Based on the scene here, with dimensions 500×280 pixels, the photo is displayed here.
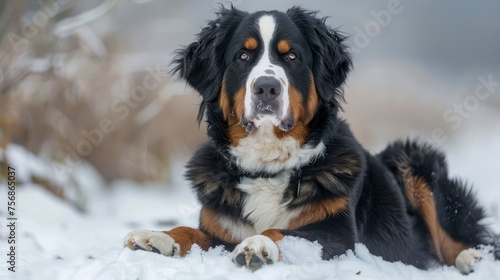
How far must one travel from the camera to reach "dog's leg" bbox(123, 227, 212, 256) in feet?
12.6

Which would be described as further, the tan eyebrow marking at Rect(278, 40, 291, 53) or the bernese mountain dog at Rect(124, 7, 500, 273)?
the tan eyebrow marking at Rect(278, 40, 291, 53)

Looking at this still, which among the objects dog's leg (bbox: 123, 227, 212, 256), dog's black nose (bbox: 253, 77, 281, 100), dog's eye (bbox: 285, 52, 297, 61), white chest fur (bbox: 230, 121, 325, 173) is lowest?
dog's leg (bbox: 123, 227, 212, 256)

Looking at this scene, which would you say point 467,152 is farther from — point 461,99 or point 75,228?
point 75,228

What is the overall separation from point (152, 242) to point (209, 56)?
152cm

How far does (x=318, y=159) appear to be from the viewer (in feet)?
14.9

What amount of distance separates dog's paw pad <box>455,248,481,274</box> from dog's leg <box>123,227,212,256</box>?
2297 mm

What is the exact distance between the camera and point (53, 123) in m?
10.6

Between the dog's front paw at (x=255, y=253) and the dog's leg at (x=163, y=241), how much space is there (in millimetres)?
630

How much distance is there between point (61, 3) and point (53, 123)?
2.33m

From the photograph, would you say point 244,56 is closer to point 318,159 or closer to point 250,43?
point 250,43

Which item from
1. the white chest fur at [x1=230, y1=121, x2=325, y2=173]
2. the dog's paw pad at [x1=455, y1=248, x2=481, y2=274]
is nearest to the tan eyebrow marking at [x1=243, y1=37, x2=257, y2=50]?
the white chest fur at [x1=230, y1=121, x2=325, y2=173]

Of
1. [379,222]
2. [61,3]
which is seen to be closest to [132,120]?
[61,3]

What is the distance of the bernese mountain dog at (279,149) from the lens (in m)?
4.25

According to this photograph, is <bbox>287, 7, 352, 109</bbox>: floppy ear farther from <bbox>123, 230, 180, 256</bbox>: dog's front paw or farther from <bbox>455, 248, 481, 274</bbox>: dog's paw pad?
<bbox>455, 248, 481, 274</bbox>: dog's paw pad
